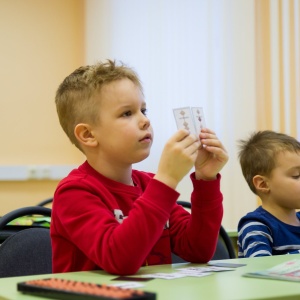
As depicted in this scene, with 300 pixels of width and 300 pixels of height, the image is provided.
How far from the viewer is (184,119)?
4.69 feet

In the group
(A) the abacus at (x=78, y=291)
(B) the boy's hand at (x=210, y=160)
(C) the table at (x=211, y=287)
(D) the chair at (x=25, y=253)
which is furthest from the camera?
(D) the chair at (x=25, y=253)

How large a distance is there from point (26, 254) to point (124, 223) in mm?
493

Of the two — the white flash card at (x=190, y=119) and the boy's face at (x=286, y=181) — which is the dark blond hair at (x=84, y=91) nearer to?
the white flash card at (x=190, y=119)

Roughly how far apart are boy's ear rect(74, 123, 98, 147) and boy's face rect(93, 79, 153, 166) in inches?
0.6

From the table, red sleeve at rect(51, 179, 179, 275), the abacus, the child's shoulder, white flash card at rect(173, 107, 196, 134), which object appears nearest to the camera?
the abacus

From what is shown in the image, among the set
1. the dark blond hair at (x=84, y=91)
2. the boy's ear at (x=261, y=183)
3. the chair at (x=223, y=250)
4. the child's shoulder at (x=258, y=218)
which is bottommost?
the chair at (x=223, y=250)

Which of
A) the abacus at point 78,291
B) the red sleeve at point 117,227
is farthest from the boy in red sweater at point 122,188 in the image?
the abacus at point 78,291

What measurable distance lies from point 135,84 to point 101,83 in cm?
9

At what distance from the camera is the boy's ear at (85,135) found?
1.62 metres

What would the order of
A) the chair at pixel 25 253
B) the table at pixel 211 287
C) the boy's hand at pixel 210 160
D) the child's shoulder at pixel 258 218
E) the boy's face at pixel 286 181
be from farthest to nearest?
1. the boy's face at pixel 286 181
2. the child's shoulder at pixel 258 218
3. the chair at pixel 25 253
4. the boy's hand at pixel 210 160
5. the table at pixel 211 287

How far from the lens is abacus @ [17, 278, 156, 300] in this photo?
85cm

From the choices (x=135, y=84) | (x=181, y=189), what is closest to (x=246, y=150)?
(x=135, y=84)

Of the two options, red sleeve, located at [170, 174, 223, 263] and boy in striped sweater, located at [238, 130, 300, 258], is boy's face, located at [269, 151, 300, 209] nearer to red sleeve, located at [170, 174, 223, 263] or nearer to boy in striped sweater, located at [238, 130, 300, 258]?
boy in striped sweater, located at [238, 130, 300, 258]

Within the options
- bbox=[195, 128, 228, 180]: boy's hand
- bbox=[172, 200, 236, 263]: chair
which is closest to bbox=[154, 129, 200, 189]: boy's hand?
bbox=[195, 128, 228, 180]: boy's hand
